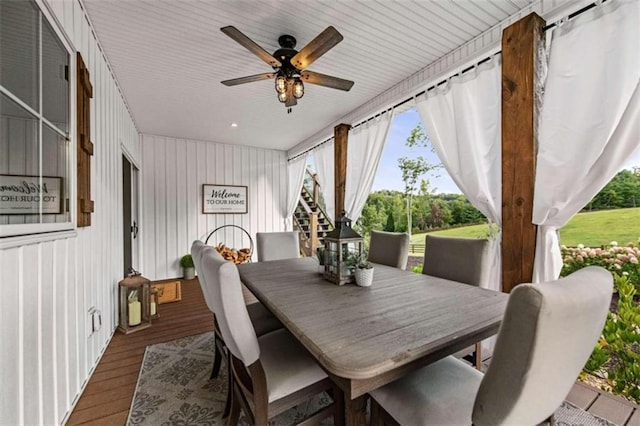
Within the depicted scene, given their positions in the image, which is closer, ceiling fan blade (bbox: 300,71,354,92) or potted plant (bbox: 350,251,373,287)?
potted plant (bbox: 350,251,373,287)

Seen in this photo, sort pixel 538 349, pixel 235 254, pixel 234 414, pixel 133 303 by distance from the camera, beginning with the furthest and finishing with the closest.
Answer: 1. pixel 235 254
2. pixel 133 303
3. pixel 234 414
4. pixel 538 349

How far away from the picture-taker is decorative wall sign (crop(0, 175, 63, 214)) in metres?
1.11

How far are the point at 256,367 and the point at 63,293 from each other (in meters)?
1.28

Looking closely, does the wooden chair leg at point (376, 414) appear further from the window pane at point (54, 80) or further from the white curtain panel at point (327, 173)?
the white curtain panel at point (327, 173)

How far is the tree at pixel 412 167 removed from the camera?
129 inches

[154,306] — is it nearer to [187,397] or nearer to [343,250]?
[187,397]

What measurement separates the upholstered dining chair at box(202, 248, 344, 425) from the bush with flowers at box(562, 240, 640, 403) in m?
1.78

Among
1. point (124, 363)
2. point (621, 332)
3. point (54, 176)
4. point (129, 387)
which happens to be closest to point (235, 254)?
point (124, 363)

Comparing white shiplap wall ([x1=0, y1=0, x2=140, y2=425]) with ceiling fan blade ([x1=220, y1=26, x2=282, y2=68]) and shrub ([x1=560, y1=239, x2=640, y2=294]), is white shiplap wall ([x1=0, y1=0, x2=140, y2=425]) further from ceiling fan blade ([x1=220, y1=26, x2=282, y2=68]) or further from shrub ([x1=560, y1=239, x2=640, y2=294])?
shrub ([x1=560, y1=239, x2=640, y2=294])

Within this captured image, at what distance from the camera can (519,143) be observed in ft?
6.07

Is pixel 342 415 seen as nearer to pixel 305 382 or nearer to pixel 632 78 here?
pixel 305 382

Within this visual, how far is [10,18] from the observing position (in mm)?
1159

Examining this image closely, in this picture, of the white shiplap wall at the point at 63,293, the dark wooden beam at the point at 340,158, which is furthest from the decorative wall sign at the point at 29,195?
the dark wooden beam at the point at 340,158

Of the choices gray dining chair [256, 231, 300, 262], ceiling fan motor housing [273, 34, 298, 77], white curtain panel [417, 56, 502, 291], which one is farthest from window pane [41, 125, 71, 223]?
white curtain panel [417, 56, 502, 291]
